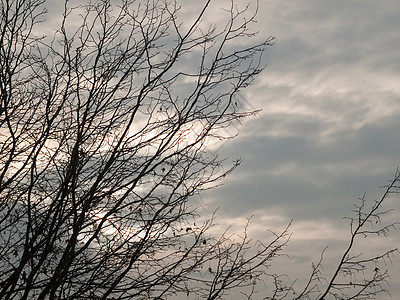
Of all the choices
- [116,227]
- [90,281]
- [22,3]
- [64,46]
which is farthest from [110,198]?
[22,3]

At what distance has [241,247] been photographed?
293 inches

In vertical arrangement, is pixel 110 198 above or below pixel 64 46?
below

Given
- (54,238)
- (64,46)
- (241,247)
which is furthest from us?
(64,46)

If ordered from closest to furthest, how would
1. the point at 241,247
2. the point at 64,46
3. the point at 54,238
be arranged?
the point at 54,238 < the point at 241,247 < the point at 64,46

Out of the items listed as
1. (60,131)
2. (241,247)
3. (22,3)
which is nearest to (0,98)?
(60,131)

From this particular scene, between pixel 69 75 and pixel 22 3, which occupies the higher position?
pixel 22 3

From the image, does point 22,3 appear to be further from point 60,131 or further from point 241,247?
point 241,247

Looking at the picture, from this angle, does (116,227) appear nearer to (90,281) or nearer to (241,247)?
(90,281)

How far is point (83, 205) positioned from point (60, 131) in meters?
1.31

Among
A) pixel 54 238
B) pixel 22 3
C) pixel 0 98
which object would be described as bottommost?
pixel 54 238

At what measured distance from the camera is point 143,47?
789cm

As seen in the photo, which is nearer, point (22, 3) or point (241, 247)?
point (241, 247)

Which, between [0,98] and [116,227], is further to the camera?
[0,98]

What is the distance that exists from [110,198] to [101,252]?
0.53 meters
